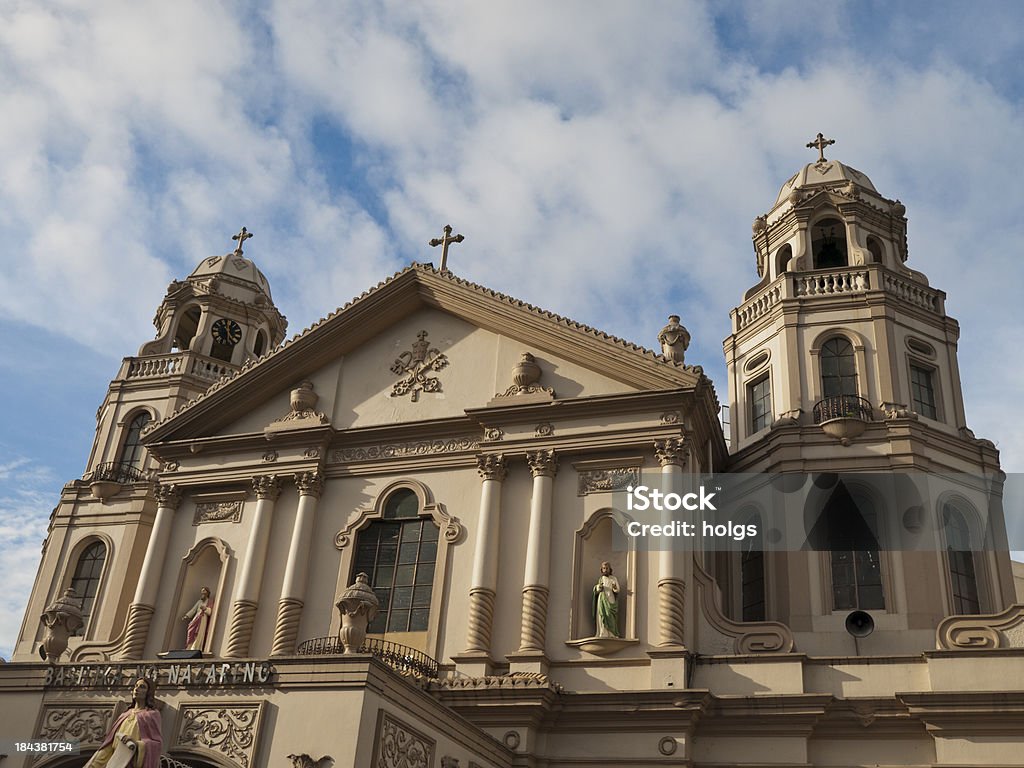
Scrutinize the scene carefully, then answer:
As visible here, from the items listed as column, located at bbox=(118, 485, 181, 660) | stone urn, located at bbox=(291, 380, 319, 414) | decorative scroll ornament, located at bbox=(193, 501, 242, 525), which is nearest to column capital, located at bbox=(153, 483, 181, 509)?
column, located at bbox=(118, 485, 181, 660)

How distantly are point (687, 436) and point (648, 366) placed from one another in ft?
5.87

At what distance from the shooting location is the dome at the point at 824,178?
97.6 ft

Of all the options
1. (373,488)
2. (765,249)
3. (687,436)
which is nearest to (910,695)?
(687,436)

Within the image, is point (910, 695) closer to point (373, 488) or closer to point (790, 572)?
point (790, 572)

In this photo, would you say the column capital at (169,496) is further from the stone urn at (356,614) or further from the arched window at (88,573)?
the stone urn at (356,614)

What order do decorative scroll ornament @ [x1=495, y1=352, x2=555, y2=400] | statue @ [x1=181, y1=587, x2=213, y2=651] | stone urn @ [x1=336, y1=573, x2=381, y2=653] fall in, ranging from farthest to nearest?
decorative scroll ornament @ [x1=495, y1=352, x2=555, y2=400], statue @ [x1=181, y1=587, x2=213, y2=651], stone urn @ [x1=336, y1=573, x2=381, y2=653]

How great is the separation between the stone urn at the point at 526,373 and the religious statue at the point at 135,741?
35.5 feet

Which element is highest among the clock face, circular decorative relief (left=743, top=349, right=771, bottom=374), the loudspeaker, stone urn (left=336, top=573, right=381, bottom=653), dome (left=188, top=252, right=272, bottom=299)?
dome (left=188, top=252, right=272, bottom=299)

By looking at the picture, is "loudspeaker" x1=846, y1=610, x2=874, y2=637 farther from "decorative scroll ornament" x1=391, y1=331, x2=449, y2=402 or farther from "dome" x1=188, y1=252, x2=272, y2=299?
"dome" x1=188, y1=252, x2=272, y2=299

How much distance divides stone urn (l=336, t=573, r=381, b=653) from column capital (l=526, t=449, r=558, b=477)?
596 cm

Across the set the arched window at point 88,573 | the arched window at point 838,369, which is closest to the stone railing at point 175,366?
the arched window at point 88,573

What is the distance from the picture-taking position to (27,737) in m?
17.7

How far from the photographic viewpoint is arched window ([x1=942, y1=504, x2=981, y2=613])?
915 inches

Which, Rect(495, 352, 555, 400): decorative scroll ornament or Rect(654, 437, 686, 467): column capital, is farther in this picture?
Rect(495, 352, 555, 400): decorative scroll ornament
